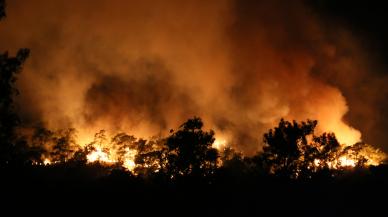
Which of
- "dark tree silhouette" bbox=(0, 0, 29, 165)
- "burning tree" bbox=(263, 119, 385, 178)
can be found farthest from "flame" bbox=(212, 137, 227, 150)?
"dark tree silhouette" bbox=(0, 0, 29, 165)

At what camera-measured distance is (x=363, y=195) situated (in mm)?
34094

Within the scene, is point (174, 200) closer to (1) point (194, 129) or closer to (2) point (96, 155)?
(1) point (194, 129)

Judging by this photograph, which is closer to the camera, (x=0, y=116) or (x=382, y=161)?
(x=0, y=116)

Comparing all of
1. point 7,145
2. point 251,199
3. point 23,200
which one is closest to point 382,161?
point 251,199

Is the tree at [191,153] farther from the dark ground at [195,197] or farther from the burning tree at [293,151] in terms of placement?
the burning tree at [293,151]

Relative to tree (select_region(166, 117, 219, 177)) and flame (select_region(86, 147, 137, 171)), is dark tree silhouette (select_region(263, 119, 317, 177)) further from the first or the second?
flame (select_region(86, 147, 137, 171))

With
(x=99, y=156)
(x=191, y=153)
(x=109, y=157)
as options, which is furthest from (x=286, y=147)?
(x=99, y=156)

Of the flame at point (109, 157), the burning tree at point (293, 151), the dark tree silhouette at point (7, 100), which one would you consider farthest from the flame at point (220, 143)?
the dark tree silhouette at point (7, 100)

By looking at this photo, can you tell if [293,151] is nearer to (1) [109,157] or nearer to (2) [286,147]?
(2) [286,147]

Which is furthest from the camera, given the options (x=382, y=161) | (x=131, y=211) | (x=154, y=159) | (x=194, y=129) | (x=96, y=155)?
(x=96, y=155)

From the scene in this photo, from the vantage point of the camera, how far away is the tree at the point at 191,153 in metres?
29.8

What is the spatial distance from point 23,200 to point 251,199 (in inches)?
668

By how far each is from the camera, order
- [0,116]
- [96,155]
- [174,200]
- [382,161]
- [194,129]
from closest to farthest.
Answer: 1. [0,116]
2. [174,200]
3. [194,129]
4. [382,161]
5. [96,155]

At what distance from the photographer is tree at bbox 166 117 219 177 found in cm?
2980
